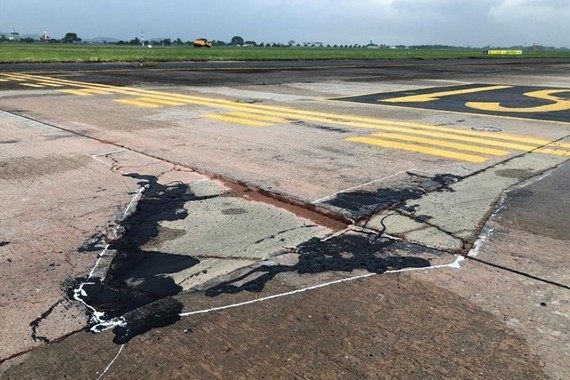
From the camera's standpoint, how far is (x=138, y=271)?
157 inches

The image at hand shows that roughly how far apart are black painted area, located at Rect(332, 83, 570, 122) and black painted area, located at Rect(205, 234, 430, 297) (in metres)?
9.31

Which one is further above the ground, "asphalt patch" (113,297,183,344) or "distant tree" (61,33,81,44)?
"distant tree" (61,33,81,44)

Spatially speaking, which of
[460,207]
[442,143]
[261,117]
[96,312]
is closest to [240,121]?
[261,117]

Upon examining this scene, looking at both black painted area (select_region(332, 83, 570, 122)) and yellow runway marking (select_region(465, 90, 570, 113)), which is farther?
yellow runway marking (select_region(465, 90, 570, 113))

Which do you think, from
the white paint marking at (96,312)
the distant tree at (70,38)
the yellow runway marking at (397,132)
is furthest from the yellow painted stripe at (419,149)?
the distant tree at (70,38)

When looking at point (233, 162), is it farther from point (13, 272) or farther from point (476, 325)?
point (476, 325)

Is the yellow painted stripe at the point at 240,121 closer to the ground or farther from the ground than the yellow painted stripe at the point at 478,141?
farther from the ground

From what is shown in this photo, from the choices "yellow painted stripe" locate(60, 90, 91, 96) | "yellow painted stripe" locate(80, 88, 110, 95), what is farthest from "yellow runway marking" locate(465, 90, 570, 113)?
"yellow painted stripe" locate(60, 90, 91, 96)

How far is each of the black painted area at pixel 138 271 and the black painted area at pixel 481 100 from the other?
10074 millimetres

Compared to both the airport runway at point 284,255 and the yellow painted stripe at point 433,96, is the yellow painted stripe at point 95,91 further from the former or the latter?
the yellow painted stripe at point 433,96

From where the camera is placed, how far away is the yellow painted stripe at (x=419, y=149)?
25.2ft

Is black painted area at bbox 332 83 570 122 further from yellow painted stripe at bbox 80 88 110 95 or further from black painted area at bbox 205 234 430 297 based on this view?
black painted area at bbox 205 234 430 297

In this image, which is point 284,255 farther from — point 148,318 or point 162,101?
point 162,101

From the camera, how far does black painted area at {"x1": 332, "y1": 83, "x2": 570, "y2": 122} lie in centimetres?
1242
